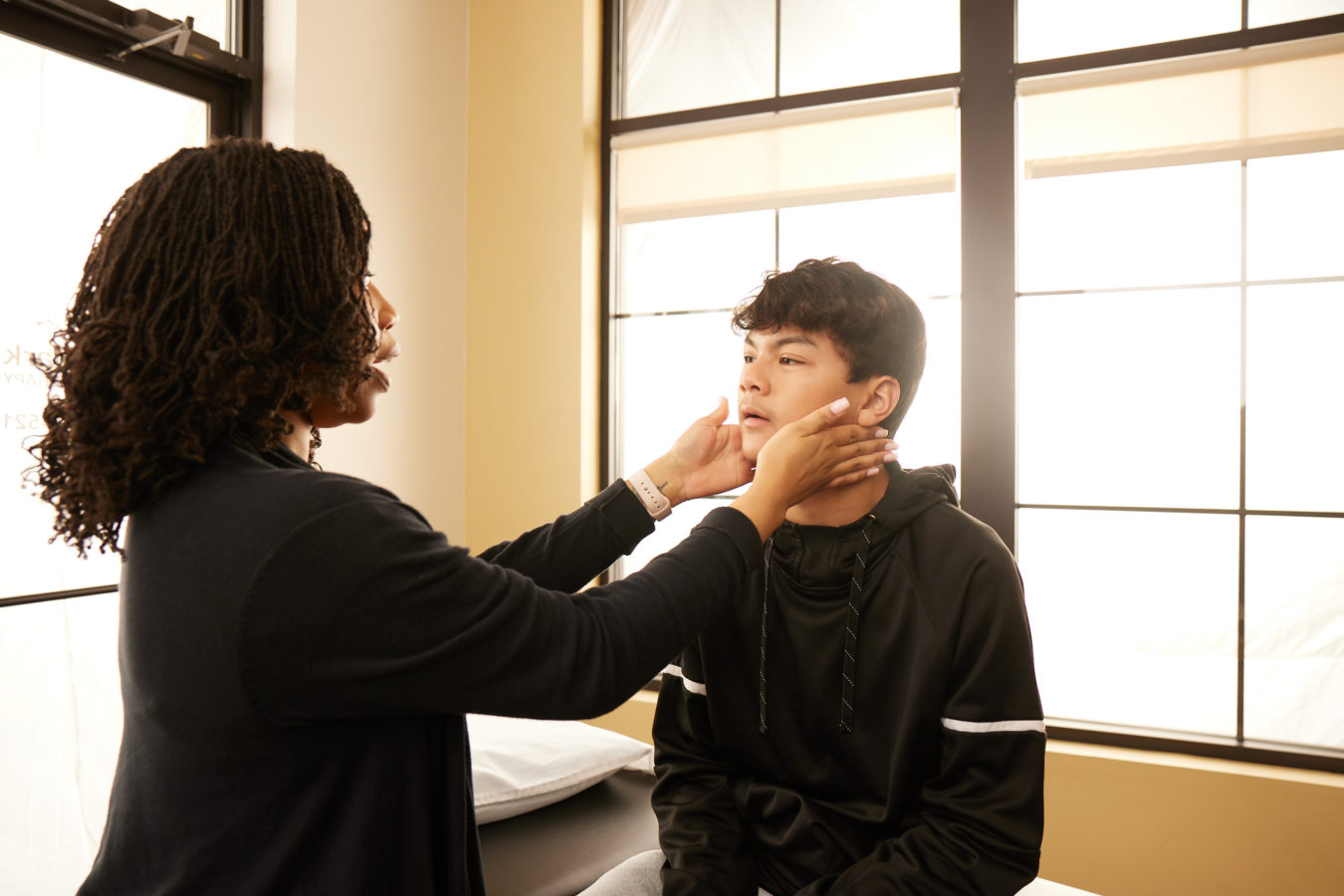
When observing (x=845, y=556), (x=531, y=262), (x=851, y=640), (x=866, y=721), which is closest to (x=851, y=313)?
(x=845, y=556)

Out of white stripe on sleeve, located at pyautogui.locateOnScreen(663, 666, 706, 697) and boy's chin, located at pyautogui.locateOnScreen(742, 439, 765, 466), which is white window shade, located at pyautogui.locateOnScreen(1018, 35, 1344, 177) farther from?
white stripe on sleeve, located at pyautogui.locateOnScreen(663, 666, 706, 697)

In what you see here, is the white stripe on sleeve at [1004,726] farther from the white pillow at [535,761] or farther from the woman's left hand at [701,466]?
the white pillow at [535,761]

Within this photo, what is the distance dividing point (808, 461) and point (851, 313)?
32 centimetres

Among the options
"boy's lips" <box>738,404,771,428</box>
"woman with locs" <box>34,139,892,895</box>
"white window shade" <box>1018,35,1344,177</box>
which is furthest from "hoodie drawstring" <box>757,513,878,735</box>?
"white window shade" <box>1018,35,1344,177</box>

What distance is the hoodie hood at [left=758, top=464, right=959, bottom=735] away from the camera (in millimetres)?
1264

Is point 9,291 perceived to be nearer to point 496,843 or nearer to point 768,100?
point 496,843

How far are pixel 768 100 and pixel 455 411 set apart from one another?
1.46 meters

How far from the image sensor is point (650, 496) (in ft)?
4.57

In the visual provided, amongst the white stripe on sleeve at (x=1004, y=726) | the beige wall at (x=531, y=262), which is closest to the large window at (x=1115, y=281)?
the beige wall at (x=531, y=262)

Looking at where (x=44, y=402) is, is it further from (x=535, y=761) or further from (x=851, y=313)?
(x=851, y=313)

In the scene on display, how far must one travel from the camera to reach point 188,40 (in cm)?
214

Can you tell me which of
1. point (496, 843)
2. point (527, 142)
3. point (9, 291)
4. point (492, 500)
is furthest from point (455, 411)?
point (496, 843)

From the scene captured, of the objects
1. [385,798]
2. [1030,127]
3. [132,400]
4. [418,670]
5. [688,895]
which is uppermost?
[1030,127]

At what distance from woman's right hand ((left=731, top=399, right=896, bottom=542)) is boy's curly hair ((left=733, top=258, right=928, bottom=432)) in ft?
0.44
